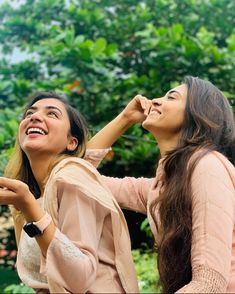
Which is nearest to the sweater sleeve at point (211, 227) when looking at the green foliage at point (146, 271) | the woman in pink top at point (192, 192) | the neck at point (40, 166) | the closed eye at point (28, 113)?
the woman in pink top at point (192, 192)

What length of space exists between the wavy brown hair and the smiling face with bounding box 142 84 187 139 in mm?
18

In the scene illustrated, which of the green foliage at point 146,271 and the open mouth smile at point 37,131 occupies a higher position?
the open mouth smile at point 37,131

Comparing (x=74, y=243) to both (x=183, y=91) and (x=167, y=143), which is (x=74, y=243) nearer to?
(x=167, y=143)

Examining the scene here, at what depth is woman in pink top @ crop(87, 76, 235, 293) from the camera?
1275 mm

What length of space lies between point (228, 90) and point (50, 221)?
2.97 meters

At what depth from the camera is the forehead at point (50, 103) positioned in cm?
165

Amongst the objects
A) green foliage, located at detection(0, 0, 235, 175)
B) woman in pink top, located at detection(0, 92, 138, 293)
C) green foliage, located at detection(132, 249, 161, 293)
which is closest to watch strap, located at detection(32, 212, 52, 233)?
woman in pink top, located at detection(0, 92, 138, 293)

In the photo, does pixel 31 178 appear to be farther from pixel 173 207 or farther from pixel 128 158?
pixel 128 158

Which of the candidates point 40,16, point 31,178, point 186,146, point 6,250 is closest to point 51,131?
point 31,178

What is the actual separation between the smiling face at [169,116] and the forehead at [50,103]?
248mm

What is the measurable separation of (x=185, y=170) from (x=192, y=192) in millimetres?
66

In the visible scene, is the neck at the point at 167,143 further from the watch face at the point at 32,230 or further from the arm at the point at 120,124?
the watch face at the point at 32,230

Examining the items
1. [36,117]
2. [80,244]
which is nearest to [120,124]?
[36,117]

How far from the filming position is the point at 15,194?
1227 mm
